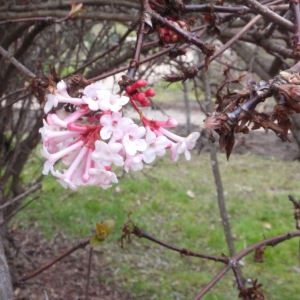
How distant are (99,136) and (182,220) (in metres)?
4.57

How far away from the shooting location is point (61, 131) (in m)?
0.92

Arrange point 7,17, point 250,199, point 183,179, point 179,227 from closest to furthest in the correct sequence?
1. point 7,17
2. point 179,227
3. point 250,199
4. point 183,179

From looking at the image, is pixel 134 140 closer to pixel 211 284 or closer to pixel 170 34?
pixel 170 34

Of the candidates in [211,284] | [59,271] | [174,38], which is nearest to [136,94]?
[174,38]

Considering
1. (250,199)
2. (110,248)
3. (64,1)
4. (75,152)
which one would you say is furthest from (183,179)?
(75,152)

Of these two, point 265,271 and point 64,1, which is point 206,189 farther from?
point 64,1

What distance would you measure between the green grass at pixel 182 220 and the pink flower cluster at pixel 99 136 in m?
3.23

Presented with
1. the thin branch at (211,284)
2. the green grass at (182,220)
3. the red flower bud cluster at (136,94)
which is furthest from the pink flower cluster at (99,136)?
the green grass at (182,220)

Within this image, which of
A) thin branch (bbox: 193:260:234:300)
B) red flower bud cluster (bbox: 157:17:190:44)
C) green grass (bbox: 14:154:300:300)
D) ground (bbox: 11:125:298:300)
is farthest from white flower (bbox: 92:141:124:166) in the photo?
green grass (bbox: 14:154:300:300)

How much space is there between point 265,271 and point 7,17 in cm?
312

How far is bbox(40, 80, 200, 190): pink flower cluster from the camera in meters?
0.82

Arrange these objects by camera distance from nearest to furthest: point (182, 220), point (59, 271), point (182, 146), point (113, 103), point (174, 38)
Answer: point (113, 103) < point (182, 146) < point (174, 38) < point (59, 271) < point (182, 220)

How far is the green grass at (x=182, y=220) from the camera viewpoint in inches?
167

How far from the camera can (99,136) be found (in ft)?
2.92
